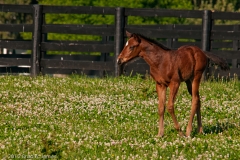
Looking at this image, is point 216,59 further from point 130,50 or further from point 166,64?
point 130,50

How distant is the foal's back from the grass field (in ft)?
3.30

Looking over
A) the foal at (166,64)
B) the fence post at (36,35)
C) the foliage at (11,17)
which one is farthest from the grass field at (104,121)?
the foliage at (11,17)

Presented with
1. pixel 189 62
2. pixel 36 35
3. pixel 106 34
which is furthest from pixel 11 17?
pixel 189 62

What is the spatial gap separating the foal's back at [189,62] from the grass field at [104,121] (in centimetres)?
101

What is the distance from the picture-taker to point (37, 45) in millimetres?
20656

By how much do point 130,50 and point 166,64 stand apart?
2.02ft

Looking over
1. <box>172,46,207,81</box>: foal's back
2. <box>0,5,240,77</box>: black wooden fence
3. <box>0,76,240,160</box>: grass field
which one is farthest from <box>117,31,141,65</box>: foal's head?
<box>0,5,240,77</box>: black wooden fence

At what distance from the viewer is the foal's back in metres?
11.3

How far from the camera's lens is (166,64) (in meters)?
11.2

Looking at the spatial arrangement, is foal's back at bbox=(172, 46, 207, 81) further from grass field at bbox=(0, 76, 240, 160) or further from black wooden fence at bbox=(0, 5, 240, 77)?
black wooden fence at bbox=(0, 5, 240, 77)

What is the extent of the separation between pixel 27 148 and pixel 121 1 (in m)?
36.2

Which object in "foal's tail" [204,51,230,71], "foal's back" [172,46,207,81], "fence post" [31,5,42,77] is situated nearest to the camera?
"foal's back" [172,46,207,81]

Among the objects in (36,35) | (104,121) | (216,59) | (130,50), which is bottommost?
(104,121)

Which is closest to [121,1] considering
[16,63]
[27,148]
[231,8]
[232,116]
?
[231,8]
